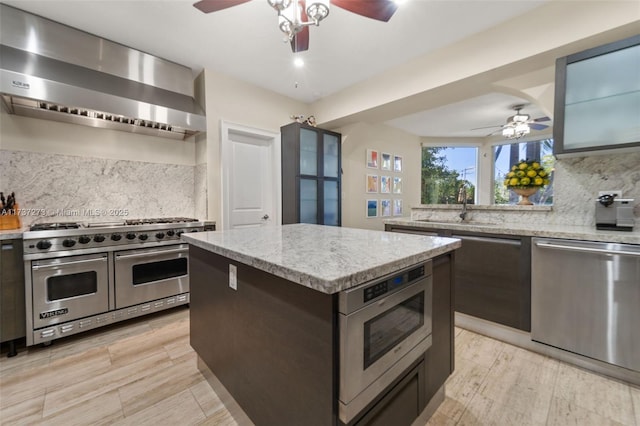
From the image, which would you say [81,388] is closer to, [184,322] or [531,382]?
[184,322]

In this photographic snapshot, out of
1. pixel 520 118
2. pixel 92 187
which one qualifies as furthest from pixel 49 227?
pixel 520 118

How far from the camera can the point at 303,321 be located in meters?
0.89

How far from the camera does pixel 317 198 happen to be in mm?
3979

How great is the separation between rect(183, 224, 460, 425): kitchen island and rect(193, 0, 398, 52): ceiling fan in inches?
52.4

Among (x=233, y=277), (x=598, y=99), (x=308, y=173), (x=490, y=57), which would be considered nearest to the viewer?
(x=233, y=277)

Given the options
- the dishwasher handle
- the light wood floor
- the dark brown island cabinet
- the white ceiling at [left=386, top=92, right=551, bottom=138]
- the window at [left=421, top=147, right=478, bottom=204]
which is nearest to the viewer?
the light wood floor

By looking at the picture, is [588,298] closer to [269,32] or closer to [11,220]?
[269,32]

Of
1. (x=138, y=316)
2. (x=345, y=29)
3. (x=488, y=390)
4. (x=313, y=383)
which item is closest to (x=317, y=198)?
(x=345, y=29)

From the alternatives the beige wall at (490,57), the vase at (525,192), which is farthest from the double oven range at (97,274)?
the vase at (525,192)

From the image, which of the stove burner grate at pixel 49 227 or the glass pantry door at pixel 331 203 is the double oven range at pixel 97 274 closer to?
the stove burner grate at pixel 49 227

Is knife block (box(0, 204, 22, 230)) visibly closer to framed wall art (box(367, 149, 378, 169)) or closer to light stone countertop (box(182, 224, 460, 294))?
light stone countertop (box(182, 224, 460, 294))

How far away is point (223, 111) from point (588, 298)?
12.9 feet

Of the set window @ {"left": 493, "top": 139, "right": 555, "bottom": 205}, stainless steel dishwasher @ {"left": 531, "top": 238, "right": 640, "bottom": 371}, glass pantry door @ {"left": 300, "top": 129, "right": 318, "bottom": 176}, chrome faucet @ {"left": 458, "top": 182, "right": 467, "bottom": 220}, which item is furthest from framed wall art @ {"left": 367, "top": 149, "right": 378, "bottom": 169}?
stainless steel dishwasher @ {"left": 531, "top": 238, "right": 640, "bottom": 371}

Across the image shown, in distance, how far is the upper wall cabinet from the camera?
5.81 ft
